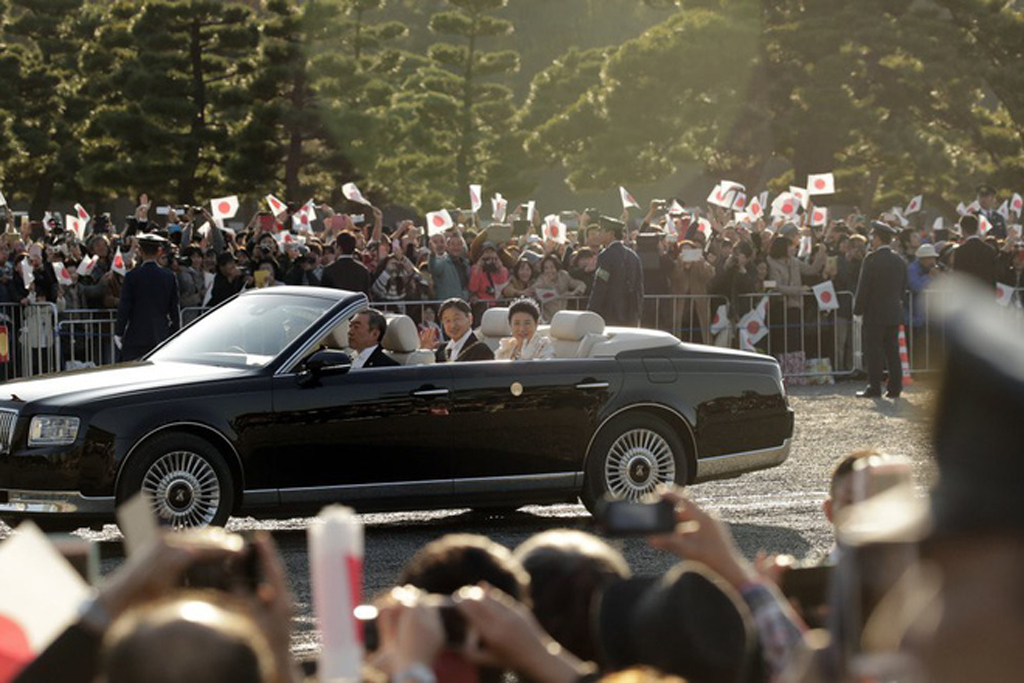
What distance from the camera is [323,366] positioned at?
1173 centimetres

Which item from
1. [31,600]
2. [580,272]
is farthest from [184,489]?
[580,272]

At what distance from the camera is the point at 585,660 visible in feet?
10.5

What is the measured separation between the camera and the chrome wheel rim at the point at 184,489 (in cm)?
1147

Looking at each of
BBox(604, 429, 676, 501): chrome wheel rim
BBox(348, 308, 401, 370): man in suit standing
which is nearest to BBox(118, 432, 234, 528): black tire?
BBox(348, 308, 401, 370): man in suit standing

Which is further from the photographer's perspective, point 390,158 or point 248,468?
point 390,158

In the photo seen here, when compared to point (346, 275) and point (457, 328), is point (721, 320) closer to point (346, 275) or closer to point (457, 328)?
point (346, 275)

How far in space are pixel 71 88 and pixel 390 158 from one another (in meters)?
8.67

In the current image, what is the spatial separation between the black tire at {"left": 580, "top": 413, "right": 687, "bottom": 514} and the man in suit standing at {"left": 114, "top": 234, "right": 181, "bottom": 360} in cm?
539

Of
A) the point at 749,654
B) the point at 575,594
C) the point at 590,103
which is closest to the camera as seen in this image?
the point at 749,654

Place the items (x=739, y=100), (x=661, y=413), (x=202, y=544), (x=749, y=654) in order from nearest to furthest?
(x=202, y=544) < (x=749, y=654) < (x=661, y=413) < (x=739, y=100)

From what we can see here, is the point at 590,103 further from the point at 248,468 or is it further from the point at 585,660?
the point at 585,660

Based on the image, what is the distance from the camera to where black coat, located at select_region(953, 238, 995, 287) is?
21156 mm

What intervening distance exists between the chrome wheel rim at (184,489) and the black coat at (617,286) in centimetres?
877

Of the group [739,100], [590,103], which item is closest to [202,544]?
[739,100]
